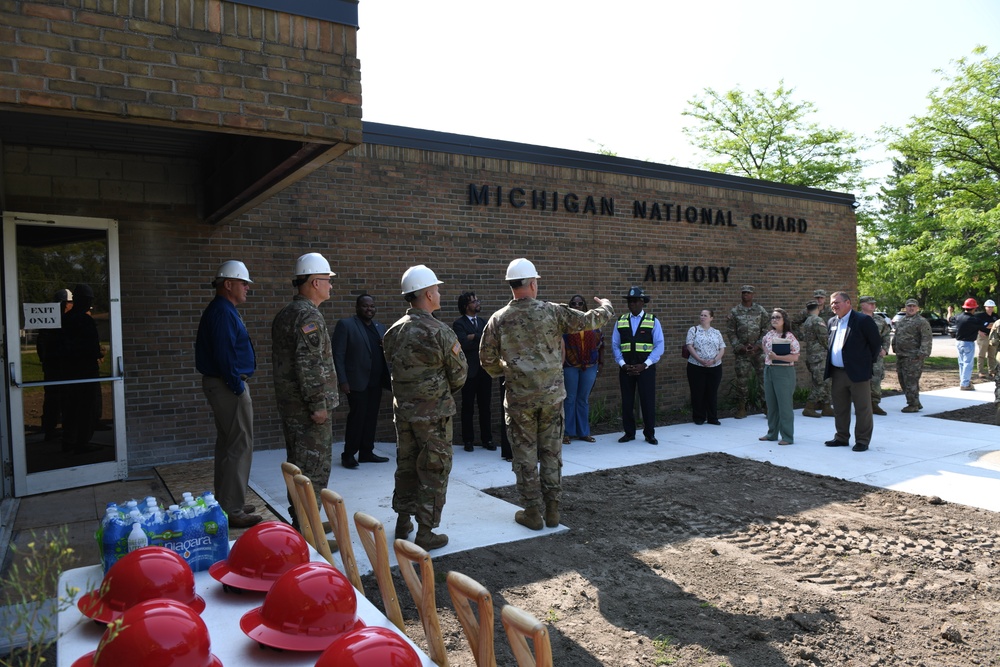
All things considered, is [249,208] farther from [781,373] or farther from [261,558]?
[781,373]

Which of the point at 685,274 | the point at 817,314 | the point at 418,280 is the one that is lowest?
the point at 817,314

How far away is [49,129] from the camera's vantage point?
20.7 ft

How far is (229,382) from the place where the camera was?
5.36 m

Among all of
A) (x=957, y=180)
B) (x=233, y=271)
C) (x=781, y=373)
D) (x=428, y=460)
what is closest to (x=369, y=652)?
(x=428, y=460)

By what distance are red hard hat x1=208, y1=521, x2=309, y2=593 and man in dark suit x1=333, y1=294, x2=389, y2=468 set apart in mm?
5082

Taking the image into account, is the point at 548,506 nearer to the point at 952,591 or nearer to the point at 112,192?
the point at 952,591

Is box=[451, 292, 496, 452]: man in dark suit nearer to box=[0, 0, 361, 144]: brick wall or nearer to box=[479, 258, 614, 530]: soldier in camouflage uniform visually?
box=[479, 258, 614, 530]: soldier in camouflage uniform

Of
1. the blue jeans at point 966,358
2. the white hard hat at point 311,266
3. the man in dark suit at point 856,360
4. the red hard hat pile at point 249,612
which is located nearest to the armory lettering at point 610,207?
the blue jeans at point 966,358

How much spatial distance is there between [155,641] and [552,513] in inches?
165

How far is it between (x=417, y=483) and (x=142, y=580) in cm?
307

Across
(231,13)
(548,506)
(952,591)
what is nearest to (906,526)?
(952,591)

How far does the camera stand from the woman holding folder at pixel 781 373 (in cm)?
902

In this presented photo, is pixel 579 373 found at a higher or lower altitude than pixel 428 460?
higher

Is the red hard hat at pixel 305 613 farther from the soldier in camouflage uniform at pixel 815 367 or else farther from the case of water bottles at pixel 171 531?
the soldier in camouflage uniform at pixel 815 367
